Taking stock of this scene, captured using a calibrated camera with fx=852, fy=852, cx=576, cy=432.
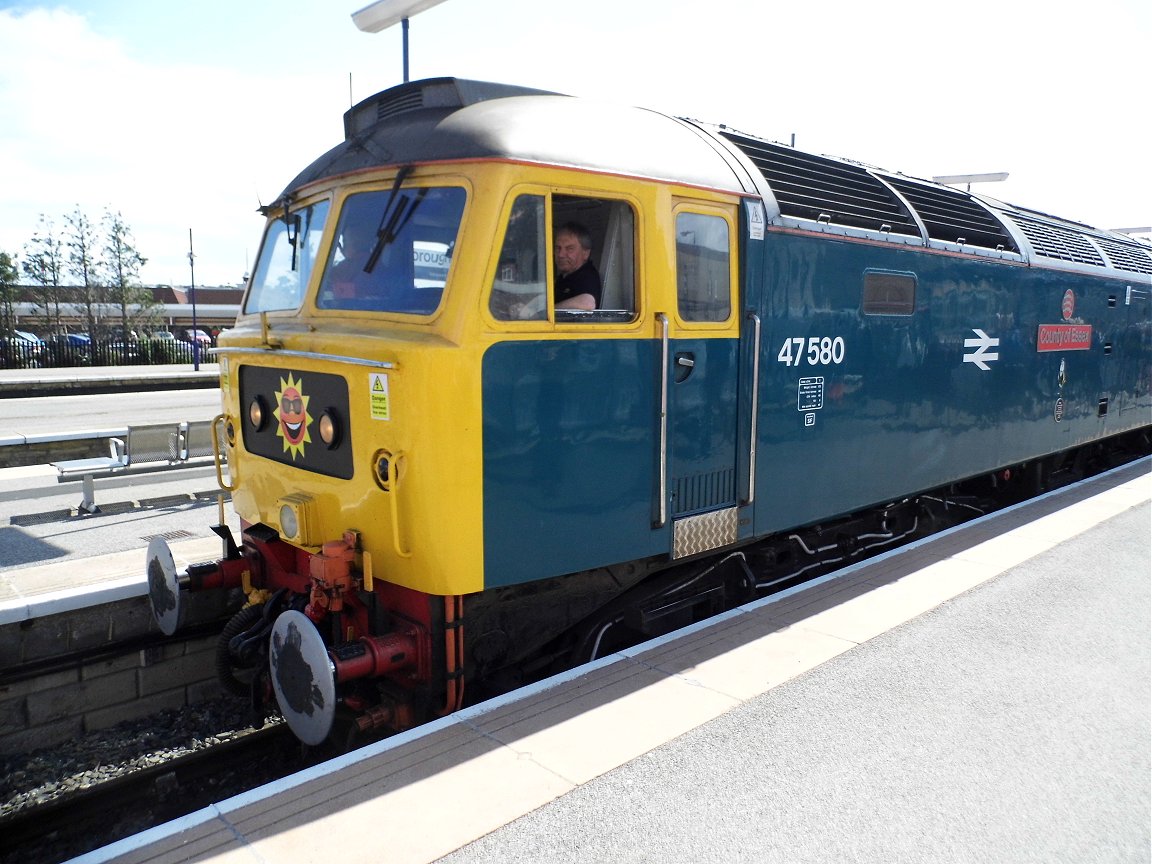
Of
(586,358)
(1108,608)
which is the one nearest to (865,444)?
(1108,608)

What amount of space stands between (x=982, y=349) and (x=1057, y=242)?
2.64 m

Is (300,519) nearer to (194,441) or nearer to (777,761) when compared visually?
(777,761)

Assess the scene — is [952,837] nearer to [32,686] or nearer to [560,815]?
[560,815]

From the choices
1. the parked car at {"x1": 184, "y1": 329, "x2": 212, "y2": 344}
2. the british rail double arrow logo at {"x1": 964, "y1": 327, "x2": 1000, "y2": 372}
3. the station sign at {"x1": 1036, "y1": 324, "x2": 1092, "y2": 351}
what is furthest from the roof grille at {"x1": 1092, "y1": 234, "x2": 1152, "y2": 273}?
the parked car at {"x1": 184, "y1": 329, "x2": 212, "y2": 344}

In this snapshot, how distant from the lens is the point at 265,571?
4.98m

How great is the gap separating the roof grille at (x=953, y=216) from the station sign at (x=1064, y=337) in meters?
1.07

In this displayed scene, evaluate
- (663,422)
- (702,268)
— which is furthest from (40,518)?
(702,268)

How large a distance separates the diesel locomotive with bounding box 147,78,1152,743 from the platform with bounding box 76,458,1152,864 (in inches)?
18.5

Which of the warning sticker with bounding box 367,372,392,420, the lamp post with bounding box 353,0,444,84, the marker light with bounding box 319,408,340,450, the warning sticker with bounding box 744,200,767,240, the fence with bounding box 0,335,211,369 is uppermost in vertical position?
the lamp post with bounding box 353,0,444,84

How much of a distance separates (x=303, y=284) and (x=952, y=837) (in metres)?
3.92

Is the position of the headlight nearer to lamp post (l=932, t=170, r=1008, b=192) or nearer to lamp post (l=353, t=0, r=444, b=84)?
lamp post (l=353, t=0, r=444, b=84)

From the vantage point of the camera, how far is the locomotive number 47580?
5137 mm

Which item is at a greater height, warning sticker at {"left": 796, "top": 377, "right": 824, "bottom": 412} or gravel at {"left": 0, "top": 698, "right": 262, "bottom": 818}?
warning sticker at {"left": 796, "top": 377, "right": 824, "bottom": 412}

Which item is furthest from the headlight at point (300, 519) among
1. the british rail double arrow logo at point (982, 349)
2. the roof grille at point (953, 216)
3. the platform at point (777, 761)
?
the british rail double arrow logo at point (982, 349)
